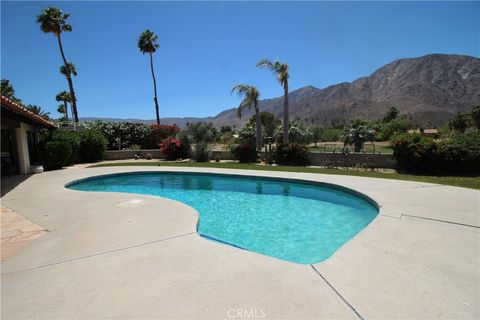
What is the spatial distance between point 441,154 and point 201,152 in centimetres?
1296

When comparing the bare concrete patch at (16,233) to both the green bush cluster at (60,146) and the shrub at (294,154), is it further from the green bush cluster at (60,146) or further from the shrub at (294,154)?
the shrub at (294,154)

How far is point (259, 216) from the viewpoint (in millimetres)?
6930

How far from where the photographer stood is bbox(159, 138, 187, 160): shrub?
18.4 meters

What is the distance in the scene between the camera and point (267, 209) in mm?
7535

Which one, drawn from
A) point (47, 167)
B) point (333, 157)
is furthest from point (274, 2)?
point (47, 167)

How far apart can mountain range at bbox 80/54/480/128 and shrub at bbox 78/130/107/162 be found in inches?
2478

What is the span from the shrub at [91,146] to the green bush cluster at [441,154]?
18.3m

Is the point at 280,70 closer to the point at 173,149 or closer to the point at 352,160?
the point at 352,160

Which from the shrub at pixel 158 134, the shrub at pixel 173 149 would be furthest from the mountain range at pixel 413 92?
the shrub at pixel 173 149

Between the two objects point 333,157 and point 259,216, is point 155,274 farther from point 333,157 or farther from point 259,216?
point 333,157

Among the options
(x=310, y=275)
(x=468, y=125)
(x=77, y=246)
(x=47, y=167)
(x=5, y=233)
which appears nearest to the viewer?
(x=310, y=275)

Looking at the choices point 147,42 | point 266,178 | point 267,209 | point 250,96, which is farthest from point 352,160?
point 147,42

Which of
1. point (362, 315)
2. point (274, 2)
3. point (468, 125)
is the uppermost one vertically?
point (274, 2)

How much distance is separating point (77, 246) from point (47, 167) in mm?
12392
